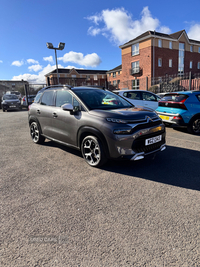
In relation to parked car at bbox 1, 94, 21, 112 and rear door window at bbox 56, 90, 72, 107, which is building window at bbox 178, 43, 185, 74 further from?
rear door window at bbox 56, 90, 72, 107

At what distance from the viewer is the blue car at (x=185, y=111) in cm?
670

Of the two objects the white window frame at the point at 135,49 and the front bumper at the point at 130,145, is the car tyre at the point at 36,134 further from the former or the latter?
the white window frame at the point at 135,49

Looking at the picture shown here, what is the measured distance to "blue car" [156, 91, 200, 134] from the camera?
6.70m

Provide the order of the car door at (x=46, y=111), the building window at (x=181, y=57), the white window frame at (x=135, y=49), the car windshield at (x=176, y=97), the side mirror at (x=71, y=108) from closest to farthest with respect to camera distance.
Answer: the side mirror at (x=71, y=108)
the car door at (x=46, y=111)
the car windshield at (x=176, y=97)
the white window frame at (x=135, y=49)
the building window at (x=181, y=57)

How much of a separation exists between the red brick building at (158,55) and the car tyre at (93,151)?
2812 cm

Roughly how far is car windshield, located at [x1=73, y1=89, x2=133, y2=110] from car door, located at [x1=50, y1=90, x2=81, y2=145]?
0.23 m

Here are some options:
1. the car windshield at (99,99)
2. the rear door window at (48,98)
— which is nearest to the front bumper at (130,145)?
the car windshield at (99,99)

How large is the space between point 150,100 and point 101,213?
8012 mm

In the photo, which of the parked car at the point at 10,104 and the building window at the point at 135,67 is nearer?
the parked car at the point at 10,104

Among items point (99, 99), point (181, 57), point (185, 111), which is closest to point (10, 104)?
point (99, 99)

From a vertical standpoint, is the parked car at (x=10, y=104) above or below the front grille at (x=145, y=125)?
above

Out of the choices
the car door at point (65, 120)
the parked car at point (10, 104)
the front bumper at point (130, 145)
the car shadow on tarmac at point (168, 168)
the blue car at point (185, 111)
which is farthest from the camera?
the parked car at point (10, 104)

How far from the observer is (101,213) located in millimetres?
2537

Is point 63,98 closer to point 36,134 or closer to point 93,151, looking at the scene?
point 93,151
